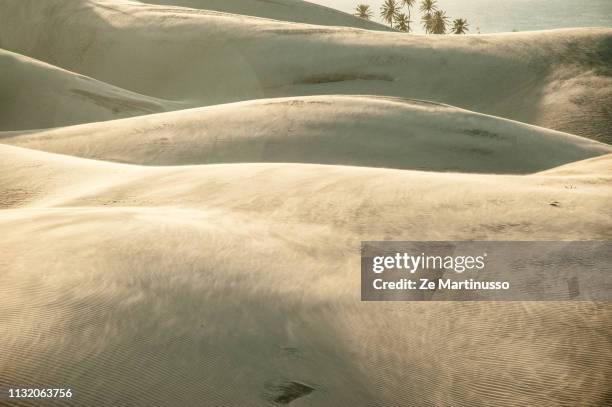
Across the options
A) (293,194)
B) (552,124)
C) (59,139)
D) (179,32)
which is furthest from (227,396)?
(179,32)

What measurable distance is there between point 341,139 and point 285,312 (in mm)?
2154

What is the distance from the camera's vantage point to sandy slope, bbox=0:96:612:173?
11.6 feet

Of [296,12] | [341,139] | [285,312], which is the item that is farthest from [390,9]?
[285,312]

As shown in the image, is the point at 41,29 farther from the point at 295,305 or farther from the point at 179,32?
the point at 295,305

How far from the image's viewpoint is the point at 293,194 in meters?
2.24

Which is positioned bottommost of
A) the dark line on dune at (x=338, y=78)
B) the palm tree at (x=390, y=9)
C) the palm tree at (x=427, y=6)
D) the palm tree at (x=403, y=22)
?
the dark line on dune at (x=338, y=78)

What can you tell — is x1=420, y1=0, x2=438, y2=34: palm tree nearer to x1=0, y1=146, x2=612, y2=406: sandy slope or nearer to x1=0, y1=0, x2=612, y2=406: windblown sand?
x1=0, y1=0, x2=612, y2=406: windblown sand

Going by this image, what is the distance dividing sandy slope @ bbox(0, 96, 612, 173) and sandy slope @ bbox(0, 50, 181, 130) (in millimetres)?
1156

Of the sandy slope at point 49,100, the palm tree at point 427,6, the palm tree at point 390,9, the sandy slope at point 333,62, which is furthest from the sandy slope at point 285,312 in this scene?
the palm tree at point 427,6

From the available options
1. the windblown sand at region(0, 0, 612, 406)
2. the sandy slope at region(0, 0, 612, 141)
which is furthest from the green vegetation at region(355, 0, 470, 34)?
the windblown sand at region(0, 0, 612, 406)

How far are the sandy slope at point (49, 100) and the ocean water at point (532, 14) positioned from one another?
9895cm

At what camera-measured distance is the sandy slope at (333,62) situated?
5457mm

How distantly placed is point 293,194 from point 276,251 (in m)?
0.45

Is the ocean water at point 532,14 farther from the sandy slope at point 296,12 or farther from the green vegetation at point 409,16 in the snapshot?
the sandy slope at point 296,12
